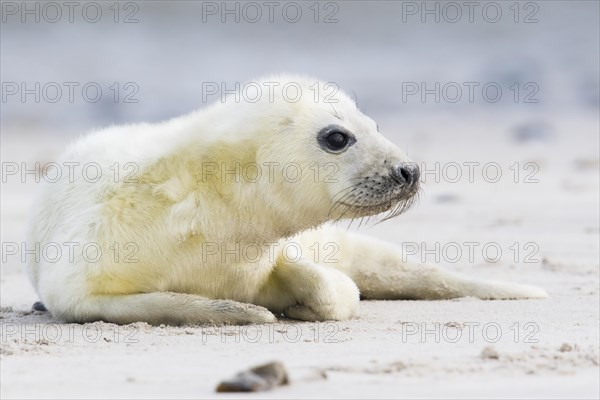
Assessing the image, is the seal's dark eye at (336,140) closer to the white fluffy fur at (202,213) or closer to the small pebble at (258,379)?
the white fluffy fur at (202,213)

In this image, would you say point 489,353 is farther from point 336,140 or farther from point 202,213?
point 202,213

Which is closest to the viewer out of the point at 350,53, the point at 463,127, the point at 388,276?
the point at 388,276

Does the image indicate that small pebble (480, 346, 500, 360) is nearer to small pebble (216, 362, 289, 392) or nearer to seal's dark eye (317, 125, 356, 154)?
small pebble (216, 362, 289, 392)

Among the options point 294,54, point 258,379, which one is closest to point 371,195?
point 258,379

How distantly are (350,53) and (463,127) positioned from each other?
9.57 meters

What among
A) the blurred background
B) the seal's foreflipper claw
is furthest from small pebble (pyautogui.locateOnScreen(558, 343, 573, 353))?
the blurred background

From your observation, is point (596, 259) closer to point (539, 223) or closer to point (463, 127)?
point (539, 223)

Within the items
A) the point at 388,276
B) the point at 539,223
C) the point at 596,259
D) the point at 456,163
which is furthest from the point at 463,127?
the point at 388,276

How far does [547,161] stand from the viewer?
15758 mm

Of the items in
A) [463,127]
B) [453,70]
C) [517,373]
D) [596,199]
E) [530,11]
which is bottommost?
[517,373]

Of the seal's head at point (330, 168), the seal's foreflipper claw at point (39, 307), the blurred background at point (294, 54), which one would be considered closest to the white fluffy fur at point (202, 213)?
the seal's head at point (330, 168)

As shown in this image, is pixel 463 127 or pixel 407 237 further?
pixel 463 127

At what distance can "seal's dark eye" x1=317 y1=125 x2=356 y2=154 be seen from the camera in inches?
203

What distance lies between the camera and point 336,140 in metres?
5.16
